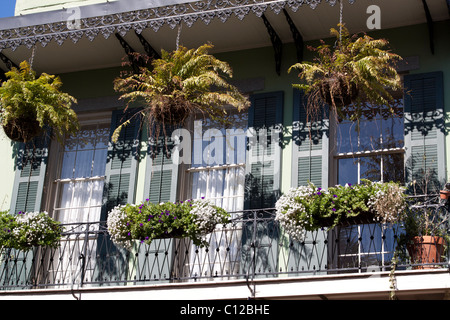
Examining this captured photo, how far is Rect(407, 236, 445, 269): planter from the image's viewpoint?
356 inches

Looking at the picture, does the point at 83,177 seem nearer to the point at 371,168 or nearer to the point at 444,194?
the point at 371,168

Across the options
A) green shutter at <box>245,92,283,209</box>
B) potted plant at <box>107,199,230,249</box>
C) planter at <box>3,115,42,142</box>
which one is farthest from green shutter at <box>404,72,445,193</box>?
planter at <box>3,115,42,142</box>

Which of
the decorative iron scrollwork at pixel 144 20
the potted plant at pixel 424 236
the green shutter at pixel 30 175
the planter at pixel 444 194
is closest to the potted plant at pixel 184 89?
the decorative iron scrollwork at pixel 144 20

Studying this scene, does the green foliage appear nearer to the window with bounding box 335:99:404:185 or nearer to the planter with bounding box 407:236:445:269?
the window with bounding box 335:99:404:185

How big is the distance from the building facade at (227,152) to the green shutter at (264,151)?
0.01 m

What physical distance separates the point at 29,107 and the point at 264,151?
2.88m

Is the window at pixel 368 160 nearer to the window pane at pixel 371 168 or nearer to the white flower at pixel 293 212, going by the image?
the window pane at pixel 371 168

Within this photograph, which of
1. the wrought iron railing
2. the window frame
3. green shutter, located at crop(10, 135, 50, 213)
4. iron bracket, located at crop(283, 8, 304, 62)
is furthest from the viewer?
the window frame

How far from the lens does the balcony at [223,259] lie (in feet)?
31.9

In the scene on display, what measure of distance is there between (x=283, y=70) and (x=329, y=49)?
80 cm

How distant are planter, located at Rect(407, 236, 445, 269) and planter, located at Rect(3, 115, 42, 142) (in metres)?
4.74

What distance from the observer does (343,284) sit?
8.99m

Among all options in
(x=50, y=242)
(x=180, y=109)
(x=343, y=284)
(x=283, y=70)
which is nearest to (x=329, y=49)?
(x=283, y=70)
